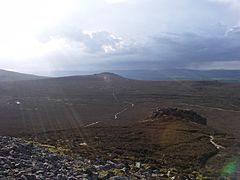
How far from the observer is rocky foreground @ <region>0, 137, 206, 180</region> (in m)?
24.9

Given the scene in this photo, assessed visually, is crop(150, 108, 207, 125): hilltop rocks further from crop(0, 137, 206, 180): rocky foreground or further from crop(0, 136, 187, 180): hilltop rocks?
crop(0, 136, 187, 180): hilltop rocks

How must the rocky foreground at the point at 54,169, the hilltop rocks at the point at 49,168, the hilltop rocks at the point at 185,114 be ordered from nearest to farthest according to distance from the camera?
the hilltop rocks at the point at 49,168, the rocky foreground at the point at 54,169, the hilltop rocks at the point at 185,114

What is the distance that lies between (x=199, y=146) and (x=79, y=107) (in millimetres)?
100941

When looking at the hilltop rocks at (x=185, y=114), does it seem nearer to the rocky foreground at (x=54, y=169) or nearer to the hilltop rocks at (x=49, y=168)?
the rocky foreground at (x=54, y=169)

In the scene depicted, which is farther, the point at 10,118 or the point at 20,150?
the point at 10,118

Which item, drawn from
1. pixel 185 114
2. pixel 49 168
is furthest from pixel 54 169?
pixel 185 114

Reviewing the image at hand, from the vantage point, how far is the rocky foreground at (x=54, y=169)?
2491 centimetres

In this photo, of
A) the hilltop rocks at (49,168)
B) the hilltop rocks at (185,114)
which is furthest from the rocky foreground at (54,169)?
the hilltop rocks at (185,114)

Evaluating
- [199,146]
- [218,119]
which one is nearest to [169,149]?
A: [199,146]

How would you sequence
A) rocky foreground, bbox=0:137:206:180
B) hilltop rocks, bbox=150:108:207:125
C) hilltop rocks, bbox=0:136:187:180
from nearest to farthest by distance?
hilltop rocks, bbox=0:136:187:180, rocky foreground, bbox=0:137:206:180, hilltop rocks, bbox=150:108:207:125

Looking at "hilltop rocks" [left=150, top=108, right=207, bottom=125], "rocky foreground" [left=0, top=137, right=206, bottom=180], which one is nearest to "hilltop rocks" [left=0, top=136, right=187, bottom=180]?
"rocky foreground" [left=0, top=137, right=206, bottom=180]

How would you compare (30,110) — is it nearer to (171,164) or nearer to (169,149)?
(169,149)

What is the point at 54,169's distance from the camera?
90.0ft

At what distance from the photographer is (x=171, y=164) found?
41.3 meters
